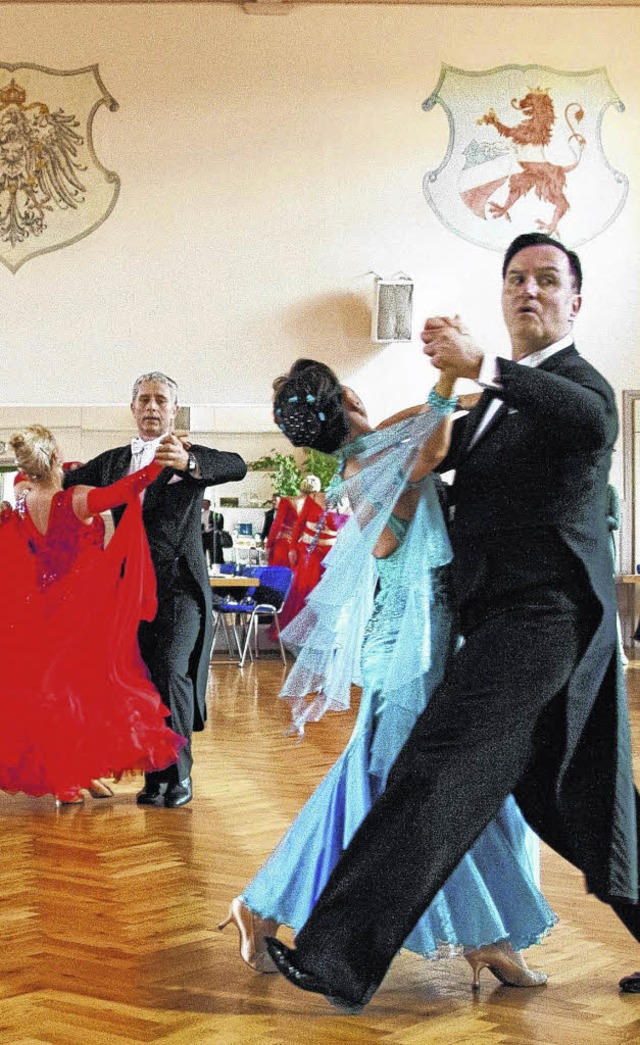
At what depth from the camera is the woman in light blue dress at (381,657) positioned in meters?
2.38

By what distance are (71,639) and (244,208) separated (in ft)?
24.3

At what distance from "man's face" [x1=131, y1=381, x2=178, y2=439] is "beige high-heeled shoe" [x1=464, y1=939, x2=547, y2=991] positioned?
105 inches

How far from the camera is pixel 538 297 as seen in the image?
2.36 metres

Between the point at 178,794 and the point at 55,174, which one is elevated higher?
the point at 55,174

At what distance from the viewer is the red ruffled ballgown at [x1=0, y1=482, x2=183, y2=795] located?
4.29 meters

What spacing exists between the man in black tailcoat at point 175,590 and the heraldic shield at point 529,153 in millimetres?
7179

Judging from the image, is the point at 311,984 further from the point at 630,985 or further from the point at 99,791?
the point at 99,791

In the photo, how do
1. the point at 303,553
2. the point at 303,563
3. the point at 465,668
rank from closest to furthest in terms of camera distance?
the point at 465,668 → the point at 303,563 → the point at 303,553

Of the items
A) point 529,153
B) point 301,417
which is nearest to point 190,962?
point 301,417

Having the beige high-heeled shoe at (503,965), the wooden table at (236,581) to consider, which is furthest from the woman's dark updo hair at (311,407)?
the wooden table at (236,581)

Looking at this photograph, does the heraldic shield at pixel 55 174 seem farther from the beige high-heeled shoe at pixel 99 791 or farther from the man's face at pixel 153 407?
the beige high-heeled shoe at pixel 99 791

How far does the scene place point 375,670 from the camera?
2.49 metres

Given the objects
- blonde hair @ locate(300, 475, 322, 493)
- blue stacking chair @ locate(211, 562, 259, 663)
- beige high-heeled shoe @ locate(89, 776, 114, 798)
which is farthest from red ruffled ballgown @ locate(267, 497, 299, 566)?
beige high-heeled shoe @ locate(89, 776, 114, 798)

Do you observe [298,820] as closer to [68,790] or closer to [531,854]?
[531,854]
